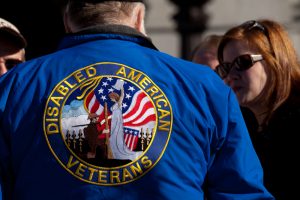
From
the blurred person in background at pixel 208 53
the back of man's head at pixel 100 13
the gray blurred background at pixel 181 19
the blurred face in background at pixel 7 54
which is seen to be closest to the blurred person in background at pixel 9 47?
the blurred face in background at pixel 7 54

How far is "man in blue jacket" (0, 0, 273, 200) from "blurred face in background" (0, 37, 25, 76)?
1.39 m

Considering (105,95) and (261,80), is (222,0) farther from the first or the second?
(105,95)

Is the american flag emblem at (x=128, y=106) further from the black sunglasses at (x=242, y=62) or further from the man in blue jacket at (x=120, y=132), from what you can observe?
the black sunglasses at (x=242, y=62)

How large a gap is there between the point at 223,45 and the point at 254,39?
23cm

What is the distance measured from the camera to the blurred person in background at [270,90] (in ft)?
10.7

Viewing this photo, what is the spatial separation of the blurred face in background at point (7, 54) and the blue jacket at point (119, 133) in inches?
55.2

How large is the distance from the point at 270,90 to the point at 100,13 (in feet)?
4.53

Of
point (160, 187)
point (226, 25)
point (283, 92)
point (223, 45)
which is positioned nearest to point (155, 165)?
point (160, 187)

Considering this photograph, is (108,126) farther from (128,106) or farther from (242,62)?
(242,62)

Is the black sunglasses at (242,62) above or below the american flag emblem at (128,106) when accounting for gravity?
above

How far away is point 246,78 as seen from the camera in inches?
145

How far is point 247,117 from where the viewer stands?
3758 millimetres

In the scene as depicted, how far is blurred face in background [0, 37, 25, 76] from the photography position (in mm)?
3740

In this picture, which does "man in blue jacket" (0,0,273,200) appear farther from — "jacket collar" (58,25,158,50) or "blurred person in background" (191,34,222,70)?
"blurred person in background" (191,34,222,70)
